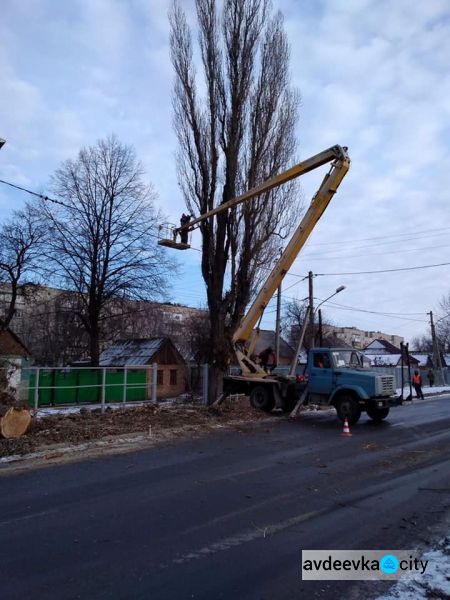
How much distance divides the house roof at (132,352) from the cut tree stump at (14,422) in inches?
914

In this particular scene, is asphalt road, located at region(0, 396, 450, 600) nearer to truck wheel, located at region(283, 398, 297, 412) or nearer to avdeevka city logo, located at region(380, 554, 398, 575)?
avdeevka city logo, located at region(380, 554, 398, 575)

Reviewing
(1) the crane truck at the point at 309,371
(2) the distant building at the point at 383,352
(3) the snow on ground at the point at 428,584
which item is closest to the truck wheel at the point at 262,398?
(1) the crane truck at the point at 309,371

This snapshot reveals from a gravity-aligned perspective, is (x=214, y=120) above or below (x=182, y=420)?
above

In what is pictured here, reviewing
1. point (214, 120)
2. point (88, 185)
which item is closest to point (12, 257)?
point (88, 185)

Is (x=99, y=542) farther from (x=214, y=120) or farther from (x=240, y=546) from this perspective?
(x=214, y=120)

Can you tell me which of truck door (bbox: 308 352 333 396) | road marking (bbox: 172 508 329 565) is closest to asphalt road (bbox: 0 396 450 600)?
road marking (bbox: 172 508 329 565)

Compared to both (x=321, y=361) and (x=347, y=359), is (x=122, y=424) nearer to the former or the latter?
(x=321, y=361)

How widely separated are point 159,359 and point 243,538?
1255 inches

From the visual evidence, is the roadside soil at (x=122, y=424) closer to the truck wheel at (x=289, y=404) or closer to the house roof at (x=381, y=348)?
the truck wheel at (x=289, y=404)

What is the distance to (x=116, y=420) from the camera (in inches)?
571

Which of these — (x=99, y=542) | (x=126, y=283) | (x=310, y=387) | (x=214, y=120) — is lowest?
(x=99, y=542)

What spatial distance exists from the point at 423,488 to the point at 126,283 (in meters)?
25.3

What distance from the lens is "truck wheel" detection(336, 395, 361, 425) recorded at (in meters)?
15.7

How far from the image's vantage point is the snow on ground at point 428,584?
400cm
